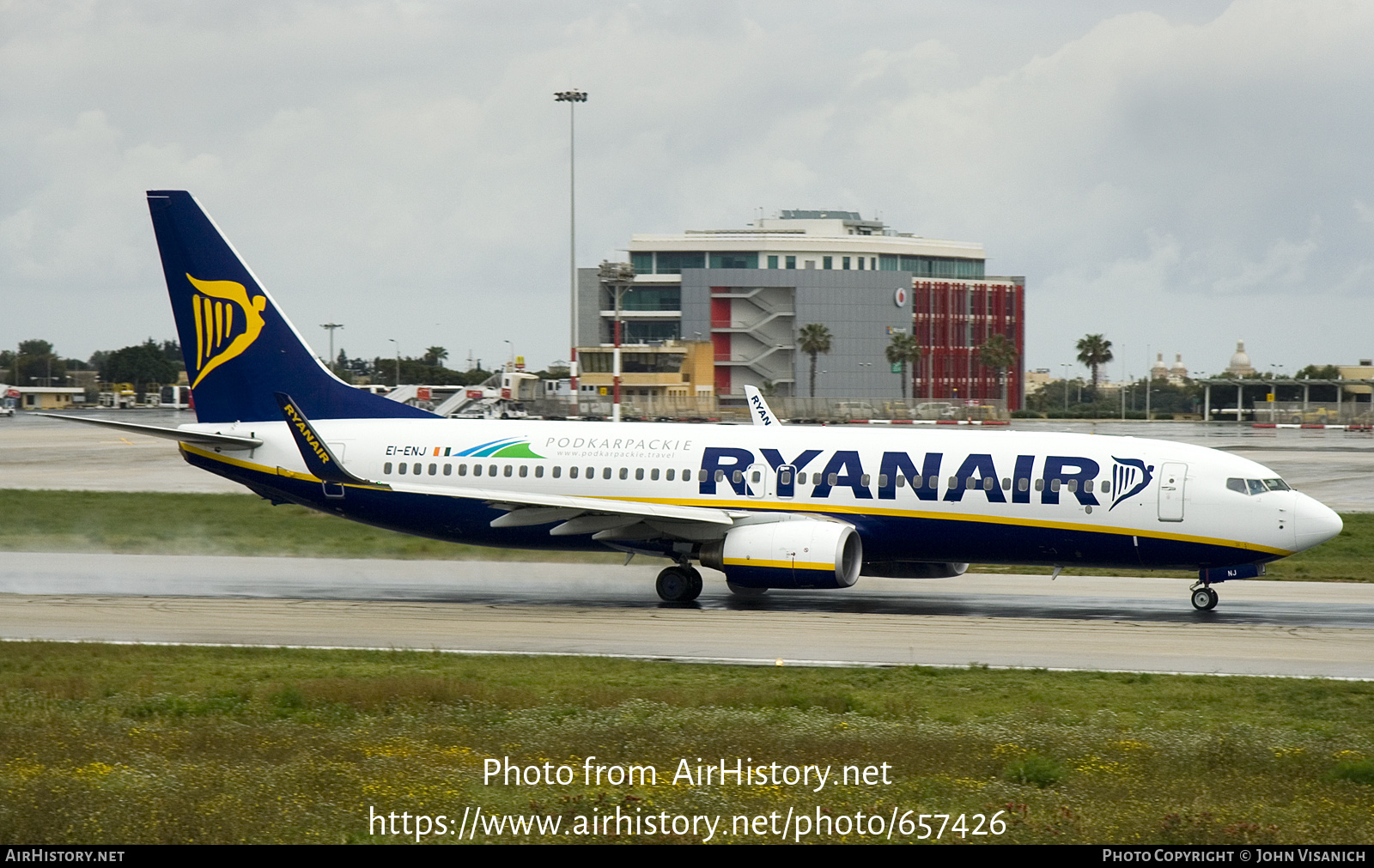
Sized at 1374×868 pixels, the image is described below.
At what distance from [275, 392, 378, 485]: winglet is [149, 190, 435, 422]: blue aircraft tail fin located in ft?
11.0

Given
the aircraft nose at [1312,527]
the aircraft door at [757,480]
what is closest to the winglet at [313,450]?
the aircraft door at [757,480]

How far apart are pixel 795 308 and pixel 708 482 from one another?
14267 centimetres

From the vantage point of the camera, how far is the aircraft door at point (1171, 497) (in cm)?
2880

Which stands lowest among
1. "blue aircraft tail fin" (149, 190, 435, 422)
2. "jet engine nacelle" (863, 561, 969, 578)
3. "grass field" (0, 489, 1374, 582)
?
"grass field" (0, 489, 1374, 582)

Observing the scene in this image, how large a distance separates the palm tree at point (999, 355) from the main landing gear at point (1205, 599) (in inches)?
5289

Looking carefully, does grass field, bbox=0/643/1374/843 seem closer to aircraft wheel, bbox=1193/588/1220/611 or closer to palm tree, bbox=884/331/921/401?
aircraft wheel, bbox=1193/588/1220/611

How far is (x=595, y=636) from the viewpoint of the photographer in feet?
85.4

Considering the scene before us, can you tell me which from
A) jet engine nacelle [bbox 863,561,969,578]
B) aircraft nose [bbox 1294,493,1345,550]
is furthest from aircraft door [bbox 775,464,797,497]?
aircraft nose [bbox 1294,493,1345,550]

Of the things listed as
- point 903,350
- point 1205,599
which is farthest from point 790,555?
point 903,350

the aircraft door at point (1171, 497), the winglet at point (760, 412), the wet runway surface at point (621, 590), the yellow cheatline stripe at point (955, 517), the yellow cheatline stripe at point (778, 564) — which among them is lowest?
the wet runway surface at point (621, 590)

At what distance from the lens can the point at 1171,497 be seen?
28.9 m

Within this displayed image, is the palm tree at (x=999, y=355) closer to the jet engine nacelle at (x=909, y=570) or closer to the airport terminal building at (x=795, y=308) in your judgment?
the airport terminal building at (x=795, y=308)

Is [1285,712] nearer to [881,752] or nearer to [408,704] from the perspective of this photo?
[881,752]

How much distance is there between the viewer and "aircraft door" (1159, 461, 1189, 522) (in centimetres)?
2880
